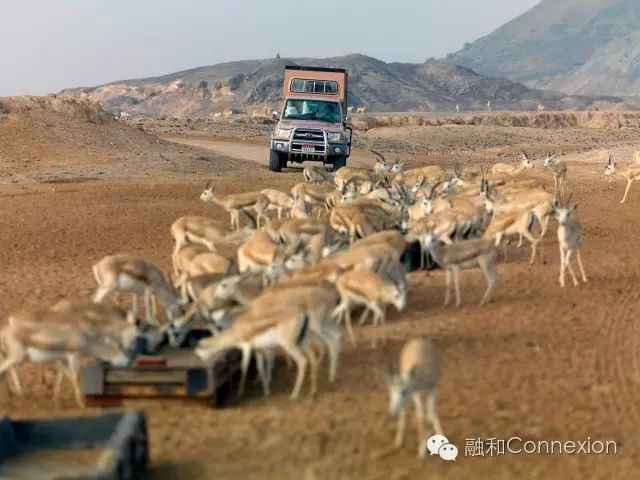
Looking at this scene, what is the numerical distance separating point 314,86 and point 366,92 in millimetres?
98032

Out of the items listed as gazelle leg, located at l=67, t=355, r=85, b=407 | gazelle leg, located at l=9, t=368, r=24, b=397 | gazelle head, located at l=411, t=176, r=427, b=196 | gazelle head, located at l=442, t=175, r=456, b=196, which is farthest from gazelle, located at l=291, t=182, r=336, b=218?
gazelle leg, located at l=67, t=355, r=85, b=407

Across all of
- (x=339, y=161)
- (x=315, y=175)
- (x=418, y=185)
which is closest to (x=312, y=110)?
(x=339, y=161)

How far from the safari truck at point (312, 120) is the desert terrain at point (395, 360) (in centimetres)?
534

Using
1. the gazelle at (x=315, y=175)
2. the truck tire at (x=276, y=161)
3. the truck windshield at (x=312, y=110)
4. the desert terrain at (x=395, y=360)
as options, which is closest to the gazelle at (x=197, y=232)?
the desert terrain at (x=395, y=360)

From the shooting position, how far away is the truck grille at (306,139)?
28.0m

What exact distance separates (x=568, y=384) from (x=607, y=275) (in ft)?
17.4

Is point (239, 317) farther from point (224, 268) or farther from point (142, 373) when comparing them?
point (224, 268)

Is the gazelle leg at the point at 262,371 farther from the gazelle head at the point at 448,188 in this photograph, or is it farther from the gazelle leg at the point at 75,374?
the gazelle head at the point at 448,188

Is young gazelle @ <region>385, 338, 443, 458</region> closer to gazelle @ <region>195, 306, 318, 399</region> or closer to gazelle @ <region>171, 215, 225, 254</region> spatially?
gazelle @ <region>195, 306, 318, 399</region>

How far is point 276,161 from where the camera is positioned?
29812mm

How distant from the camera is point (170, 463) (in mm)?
7172

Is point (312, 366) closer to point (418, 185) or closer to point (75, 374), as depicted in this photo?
point (75, 374)

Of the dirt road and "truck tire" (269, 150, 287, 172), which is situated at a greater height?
"truck tire" (269, 150, 287, 172)

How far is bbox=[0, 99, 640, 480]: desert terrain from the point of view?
7.25 m
